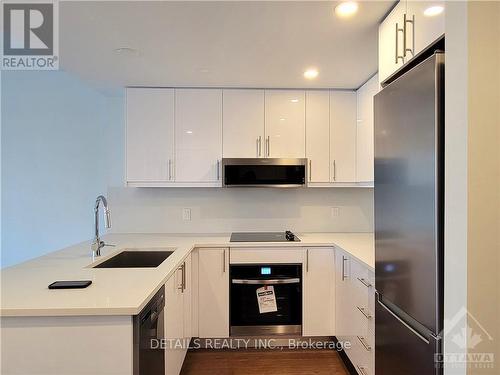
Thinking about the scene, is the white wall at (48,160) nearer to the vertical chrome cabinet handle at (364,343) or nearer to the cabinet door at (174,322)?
the cabinet door at (174,322)

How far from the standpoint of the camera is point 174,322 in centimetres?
176

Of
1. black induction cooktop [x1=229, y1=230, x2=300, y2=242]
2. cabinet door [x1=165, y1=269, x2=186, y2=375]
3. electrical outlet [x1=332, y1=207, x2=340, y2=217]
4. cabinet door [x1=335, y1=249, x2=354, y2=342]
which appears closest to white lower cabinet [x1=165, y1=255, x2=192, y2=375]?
cabinet door [x1=165, y1=269, x2=186, y2=375]

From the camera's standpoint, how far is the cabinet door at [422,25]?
112cm

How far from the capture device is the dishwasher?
1.16 metres

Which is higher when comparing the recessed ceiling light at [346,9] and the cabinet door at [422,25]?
the recessed ceiling light at [346,9]

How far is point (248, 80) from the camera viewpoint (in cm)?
248

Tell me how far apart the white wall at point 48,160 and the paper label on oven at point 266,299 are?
73.8 inches

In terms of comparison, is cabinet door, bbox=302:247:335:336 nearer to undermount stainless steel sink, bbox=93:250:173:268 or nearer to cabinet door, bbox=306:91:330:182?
cabinet door, bbox=306:91:330:182

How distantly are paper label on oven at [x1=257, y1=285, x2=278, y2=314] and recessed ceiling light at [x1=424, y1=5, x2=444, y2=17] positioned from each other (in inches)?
80.8

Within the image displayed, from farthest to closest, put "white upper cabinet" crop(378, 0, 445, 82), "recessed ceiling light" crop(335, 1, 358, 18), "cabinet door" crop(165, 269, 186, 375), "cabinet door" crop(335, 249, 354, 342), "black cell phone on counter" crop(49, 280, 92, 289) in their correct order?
"cabinet door" crop(335, 249, 354, 342)
"cabinet door" crop(165, 269, 186, 375)
"recessed ceiling light" crop(335, 1, 358, 18)
"black cell phone on counter" crop(49, 280, 92, 289)
"white upper cabinet" crop(378, 0, 445, 82)

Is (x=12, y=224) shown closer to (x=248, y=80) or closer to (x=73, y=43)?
(x=73, y=43)

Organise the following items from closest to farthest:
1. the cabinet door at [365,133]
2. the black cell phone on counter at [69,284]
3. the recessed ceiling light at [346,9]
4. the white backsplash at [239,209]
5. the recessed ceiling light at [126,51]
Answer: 1. the black cell phone on counter at [69,284]
2. the recessed ceiling light at [346,9]
3. the recessed ceiling light at [126,51]
4. the cabinet door at [365,133]
5. the white backsplash at [239,209]

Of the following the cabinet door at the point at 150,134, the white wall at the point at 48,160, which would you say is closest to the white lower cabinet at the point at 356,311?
the cabinet door at the point at 150,134

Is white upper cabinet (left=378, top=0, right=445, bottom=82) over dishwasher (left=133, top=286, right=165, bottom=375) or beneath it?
over
